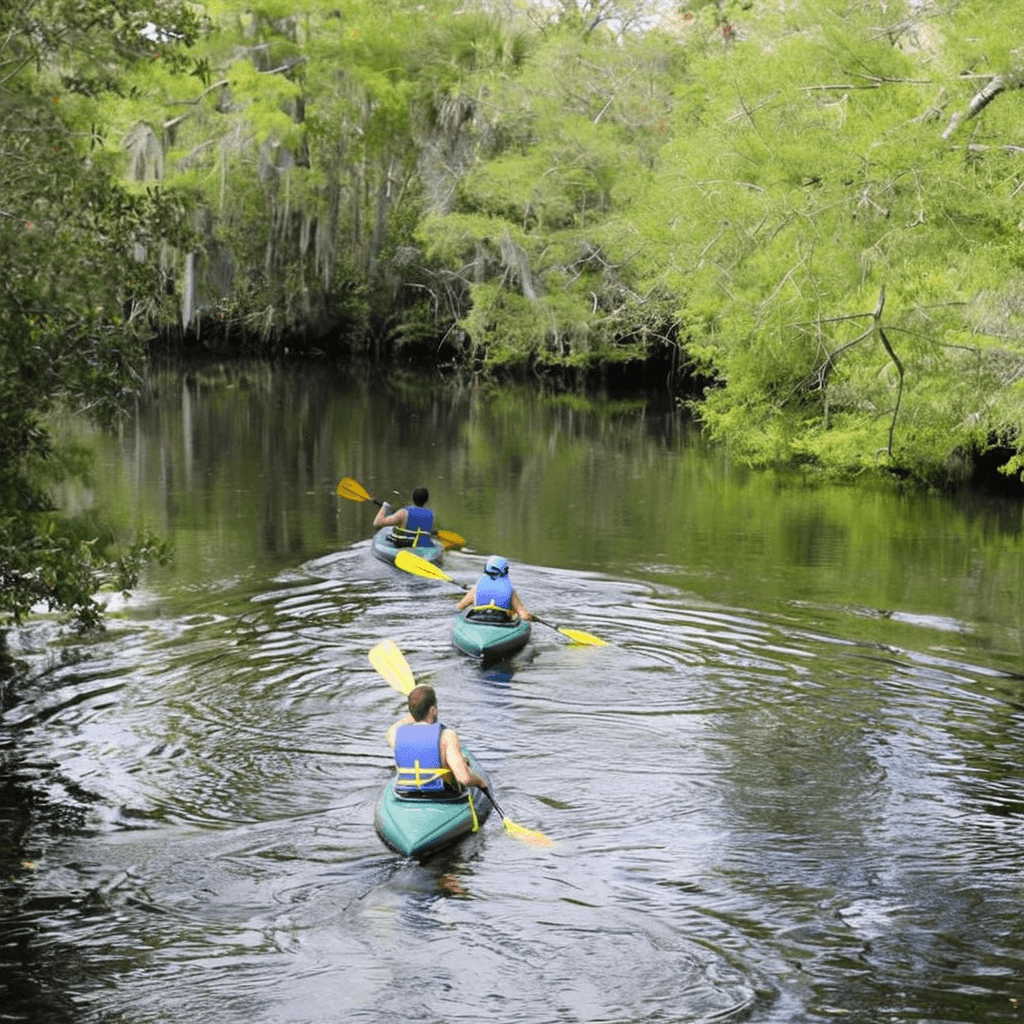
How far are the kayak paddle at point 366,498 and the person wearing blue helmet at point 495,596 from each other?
4516mm

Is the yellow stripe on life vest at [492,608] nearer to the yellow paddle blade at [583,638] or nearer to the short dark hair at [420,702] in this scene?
the yellow paddle blade at [583,638]

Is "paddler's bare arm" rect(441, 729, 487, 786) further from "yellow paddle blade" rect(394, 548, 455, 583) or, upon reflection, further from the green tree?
"yellow paddle blade" rect(394, 548, 455, 583)

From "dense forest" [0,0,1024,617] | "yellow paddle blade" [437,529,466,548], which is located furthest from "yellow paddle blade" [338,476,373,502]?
"dense forest" [0,0,1024,617]

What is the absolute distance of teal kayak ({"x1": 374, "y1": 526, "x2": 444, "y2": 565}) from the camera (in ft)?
63.9

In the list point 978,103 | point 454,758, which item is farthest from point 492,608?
point 978,103

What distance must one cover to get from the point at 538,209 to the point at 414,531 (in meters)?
24.5

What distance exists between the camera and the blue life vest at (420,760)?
10.4 meters

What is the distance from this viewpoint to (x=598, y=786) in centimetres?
1159

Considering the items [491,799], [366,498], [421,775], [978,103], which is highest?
[978,103]

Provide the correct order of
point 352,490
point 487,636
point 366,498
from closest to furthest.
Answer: point 487,636 < point 366,498 < point 352,490

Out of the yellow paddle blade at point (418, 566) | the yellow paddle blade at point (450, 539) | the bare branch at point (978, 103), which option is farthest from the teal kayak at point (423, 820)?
the bare branch at point (978, 103)

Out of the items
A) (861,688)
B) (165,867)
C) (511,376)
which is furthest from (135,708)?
(511,376)

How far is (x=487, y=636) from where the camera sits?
15141mm

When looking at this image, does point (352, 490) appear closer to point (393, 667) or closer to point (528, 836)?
point (393, 667)
